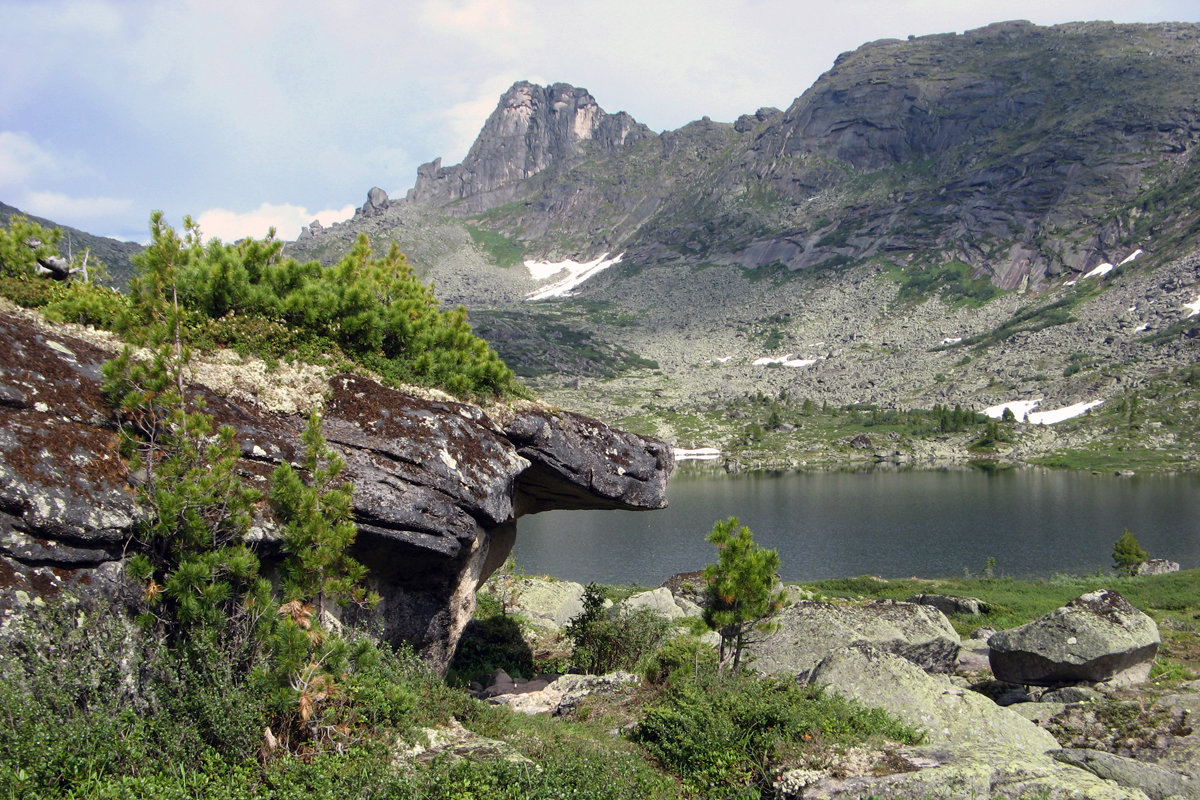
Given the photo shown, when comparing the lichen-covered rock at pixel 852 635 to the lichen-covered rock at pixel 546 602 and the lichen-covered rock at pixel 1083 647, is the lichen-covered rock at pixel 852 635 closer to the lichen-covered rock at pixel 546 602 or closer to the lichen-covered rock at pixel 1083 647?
the lichen-covered rock at pixel 1083 647

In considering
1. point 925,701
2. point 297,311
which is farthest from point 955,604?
point 297,311

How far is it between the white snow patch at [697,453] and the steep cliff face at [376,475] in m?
130

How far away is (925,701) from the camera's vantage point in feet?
39.1

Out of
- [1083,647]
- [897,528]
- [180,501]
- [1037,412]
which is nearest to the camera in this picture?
[180,501]

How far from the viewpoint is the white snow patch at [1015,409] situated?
155 meters

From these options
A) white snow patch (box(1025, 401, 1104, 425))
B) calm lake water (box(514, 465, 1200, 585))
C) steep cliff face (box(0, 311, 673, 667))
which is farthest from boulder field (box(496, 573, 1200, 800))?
white snow patch (box(1025, 401, 1104, 425))

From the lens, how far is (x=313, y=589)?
8.20 meters

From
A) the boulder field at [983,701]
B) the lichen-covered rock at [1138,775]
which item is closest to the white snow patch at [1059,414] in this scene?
the boulder field at [983,701]

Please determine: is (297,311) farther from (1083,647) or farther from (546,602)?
(1083,647)

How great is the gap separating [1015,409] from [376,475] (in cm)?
17569

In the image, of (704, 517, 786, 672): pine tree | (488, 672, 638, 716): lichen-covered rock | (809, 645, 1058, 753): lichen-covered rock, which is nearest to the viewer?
(809, 645, 1058, 753): lichen-covered rock

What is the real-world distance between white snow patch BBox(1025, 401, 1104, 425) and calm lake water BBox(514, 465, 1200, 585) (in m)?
45.2

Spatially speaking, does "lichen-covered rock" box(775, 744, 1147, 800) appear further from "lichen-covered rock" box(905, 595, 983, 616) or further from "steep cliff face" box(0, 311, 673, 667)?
"lichen-covered rock" box(905, 595, 983, 616)

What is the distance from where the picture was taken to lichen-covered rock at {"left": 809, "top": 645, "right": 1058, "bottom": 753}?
11.2 metres
